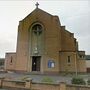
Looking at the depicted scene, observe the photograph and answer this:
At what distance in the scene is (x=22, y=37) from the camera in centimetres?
3678

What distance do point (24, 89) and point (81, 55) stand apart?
2087 centimetres

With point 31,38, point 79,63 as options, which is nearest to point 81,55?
point 79,63

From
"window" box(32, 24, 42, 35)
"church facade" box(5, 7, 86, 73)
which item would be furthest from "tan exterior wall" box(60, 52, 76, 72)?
"window" box(32, 24, 42, 35)

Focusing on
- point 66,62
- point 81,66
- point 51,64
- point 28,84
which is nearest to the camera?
point 28,84

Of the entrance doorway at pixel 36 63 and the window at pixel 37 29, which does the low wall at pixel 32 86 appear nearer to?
the entrance doorway at pixel 36 63

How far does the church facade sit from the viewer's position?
114 ft

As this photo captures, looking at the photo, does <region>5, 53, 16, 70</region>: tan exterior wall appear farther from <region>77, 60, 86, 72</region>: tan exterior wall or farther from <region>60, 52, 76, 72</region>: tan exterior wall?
<region>77, 60, 86, 72</region>: tan exterior wall

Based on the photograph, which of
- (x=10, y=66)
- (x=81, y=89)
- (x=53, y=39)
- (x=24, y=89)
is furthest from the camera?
(x=10, y=66)

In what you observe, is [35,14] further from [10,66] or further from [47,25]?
[10,66]

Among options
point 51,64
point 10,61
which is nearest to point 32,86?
point 51,64

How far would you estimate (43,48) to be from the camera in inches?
1394

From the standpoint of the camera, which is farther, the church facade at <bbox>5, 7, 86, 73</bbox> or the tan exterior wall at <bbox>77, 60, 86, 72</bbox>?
the tan exterior wall at <bbox>77, 60, 86, 72</bbox>

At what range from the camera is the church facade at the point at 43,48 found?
34812 millimetres

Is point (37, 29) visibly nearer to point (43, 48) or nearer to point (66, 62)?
point (43, 48)
